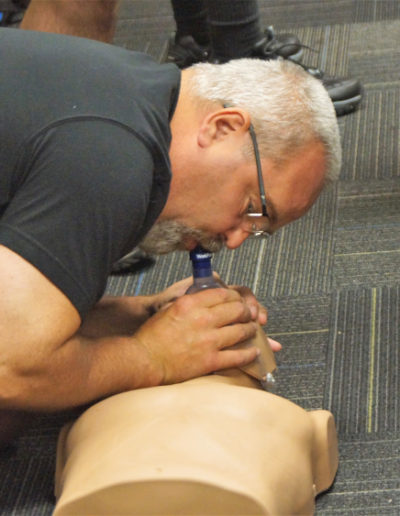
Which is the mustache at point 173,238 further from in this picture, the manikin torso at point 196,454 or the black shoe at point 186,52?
the black shoe at point 186,52

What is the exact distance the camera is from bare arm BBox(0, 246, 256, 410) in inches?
47.6

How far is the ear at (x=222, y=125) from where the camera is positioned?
1364mm

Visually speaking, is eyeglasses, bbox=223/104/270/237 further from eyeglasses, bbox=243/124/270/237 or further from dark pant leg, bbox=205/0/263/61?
dark pant leg, bbox=205/0/263/61

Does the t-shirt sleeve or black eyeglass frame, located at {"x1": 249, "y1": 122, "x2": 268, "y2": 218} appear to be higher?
the t-shirt sleeve

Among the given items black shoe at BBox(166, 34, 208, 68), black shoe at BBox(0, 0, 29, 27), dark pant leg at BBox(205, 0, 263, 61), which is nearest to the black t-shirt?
dark pant leg at BBox(205, 0, 263, 61)

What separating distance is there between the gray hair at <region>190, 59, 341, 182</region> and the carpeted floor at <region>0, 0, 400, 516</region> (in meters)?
0.46

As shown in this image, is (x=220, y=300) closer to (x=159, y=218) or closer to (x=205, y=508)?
(x=159, y=218)

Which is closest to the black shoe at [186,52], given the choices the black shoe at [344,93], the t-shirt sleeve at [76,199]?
the black shoe at [344,93]

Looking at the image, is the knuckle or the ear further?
the knuckle

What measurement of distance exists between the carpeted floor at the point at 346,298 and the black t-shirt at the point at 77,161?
0.51m

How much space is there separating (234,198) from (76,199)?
31 cm

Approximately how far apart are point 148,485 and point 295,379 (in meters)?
0.65

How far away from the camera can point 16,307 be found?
1201 millimetres

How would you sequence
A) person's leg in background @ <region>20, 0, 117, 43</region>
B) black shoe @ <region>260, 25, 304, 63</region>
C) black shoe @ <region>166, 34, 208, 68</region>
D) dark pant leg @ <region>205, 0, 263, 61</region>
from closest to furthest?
person's leg in background @ <region>20, 0, 117, 43</region> < dark pant leg @ <region>205, 0, 263, 61</region> < black shoe @ <region>260, 25, 304, 63</region> < black shoe @ <region>166, 34, 208, 68</region>
